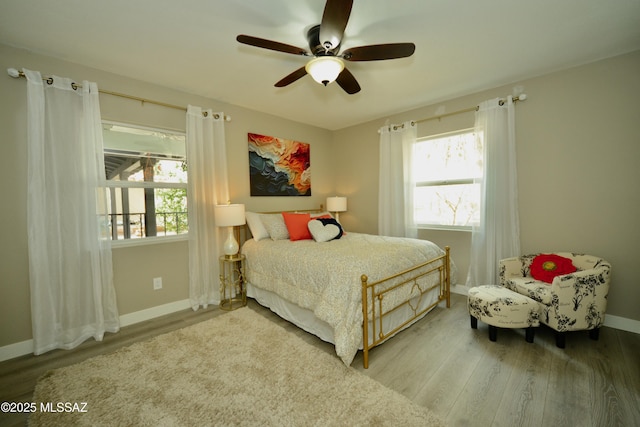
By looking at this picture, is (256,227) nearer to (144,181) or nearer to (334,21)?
(144,181)

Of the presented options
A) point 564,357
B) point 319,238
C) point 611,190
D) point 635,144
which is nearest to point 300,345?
point 319,238

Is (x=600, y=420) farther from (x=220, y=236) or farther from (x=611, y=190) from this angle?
(x=220, y=236)

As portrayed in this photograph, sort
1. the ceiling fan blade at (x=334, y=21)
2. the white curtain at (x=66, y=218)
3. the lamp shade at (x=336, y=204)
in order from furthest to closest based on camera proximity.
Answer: the lamp shade at (x=336, y=204) → the white curtain at (x=66, y=218) → the ceiling fan blade at (x=334, y=21)

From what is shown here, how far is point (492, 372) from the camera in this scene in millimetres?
1854

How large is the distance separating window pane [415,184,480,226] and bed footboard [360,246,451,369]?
785 mm

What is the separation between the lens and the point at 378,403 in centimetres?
157

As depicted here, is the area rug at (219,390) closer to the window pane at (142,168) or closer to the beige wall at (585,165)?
the window pane at (142,168)

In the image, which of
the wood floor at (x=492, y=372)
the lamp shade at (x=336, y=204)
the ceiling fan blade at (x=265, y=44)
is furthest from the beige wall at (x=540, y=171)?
the ceiling fan blade at (x=265, y=44)

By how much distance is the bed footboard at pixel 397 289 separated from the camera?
1939mm

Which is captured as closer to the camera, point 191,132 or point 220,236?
point 191,132

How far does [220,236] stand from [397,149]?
2787mm

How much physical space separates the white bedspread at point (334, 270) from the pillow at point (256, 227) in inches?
4.1

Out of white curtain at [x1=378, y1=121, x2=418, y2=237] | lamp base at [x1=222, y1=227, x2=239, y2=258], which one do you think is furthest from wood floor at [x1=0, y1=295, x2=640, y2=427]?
white curtain at [x1=378, y1=121, x2=418, y2=237]

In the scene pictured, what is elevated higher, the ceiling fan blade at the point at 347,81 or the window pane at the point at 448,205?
the ceiling fan blade at the point at 347,81
